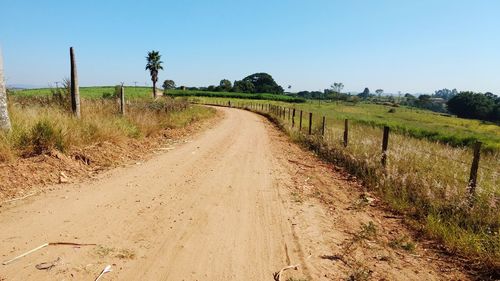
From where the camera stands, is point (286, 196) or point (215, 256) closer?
point (215, 256)

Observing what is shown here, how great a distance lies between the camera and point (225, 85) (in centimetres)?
14562

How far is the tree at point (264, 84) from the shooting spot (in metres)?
153

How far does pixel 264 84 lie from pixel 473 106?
257ft

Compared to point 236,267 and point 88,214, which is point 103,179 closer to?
point 88,214

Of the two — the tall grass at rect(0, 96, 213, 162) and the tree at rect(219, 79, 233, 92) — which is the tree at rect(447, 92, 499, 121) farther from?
the tall grass at rect(0, 96, 213, 162)

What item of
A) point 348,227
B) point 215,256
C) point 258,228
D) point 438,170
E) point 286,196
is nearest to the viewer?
point 215,256

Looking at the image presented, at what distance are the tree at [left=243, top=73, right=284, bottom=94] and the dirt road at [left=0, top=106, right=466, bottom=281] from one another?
478ft

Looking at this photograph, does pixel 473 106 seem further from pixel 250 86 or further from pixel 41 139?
pixel 41 139

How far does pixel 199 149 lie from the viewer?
Result: 12.9 meters

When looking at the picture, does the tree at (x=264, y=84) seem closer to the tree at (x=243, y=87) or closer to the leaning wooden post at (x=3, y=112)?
the tree at (x=243, y=87)


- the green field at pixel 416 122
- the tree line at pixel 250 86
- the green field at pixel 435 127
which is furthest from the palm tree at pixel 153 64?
the tree line at pixel 250 86

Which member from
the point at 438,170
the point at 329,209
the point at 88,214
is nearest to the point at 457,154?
the point at 438,170

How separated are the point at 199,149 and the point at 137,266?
28.9 ft

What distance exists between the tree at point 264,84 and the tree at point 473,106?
64.9m
